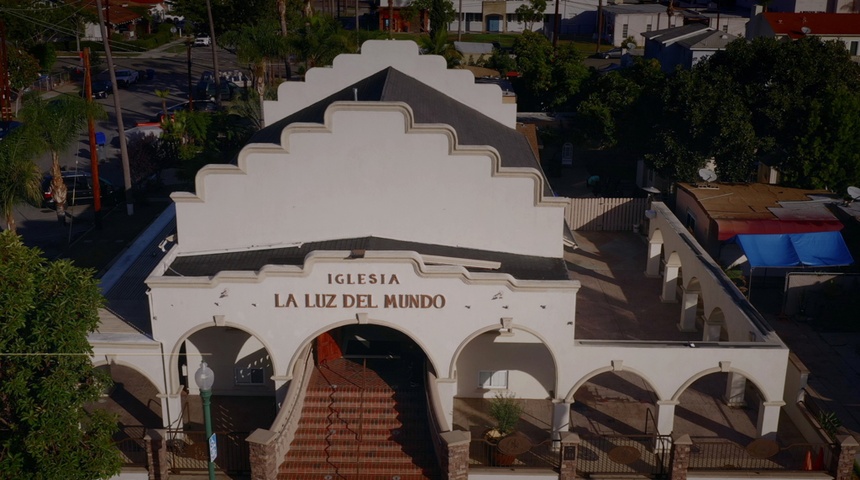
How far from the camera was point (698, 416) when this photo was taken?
29719 millimetres

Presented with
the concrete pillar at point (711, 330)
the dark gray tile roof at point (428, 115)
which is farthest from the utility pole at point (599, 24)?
the concrete pillar at point (711, 330)

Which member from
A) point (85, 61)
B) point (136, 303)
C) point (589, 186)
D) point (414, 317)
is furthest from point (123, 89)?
point (414, 317)

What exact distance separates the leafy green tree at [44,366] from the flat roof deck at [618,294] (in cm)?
1840

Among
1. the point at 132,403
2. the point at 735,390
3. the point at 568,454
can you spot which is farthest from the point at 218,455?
the point at 735,390

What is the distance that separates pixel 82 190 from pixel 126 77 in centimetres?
3706

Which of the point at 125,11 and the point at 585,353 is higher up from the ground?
the point at 125,11

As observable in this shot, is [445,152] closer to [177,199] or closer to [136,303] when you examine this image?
[177,199]

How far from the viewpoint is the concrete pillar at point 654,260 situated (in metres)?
40.5

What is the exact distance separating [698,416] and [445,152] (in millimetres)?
11887

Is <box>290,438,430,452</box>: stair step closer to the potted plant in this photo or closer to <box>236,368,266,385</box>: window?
the potted plant

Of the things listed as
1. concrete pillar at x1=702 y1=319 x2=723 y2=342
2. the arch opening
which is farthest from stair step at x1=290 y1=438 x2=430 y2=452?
concrete pillar at x1=702 y1=319 x2=723 y2=342

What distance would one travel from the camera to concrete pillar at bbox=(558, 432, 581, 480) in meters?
25.1

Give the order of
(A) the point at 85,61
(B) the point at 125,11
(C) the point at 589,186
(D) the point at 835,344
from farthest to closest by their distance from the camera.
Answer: (B) the point at 125,11
(C) the point at 589,186
(A) the point at 85,61
(D) the point at 835,344

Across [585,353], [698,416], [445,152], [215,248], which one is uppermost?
[445,152]
